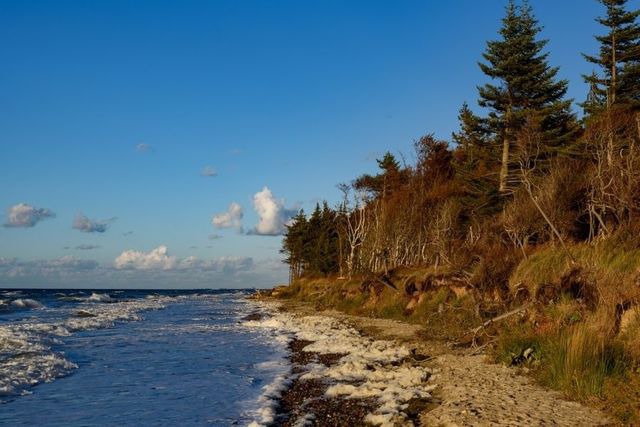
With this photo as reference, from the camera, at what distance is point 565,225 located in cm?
2094

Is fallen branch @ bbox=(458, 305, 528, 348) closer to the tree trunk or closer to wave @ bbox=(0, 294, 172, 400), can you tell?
wave @ bbox=(0, 294, 172, 400)

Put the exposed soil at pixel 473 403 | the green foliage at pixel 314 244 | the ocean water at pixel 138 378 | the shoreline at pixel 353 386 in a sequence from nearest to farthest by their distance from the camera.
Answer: the exposed soil at pixel 473 403
the shoreline at pixel 353 386
the ocean water at pixel 138 378
the green foliage at pixel 314 244

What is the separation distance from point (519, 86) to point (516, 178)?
325 inches

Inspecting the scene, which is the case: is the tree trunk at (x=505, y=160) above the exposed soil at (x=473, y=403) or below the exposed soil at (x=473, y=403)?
above

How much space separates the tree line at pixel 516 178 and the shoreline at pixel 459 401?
6886 millimetres

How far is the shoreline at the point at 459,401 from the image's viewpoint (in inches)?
311

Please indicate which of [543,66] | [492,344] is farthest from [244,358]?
[543,66]

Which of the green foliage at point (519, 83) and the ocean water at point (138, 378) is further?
the green foliage at point (519, 83)

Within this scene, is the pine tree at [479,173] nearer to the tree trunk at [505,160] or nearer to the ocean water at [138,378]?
the tree trunk at [505,160]

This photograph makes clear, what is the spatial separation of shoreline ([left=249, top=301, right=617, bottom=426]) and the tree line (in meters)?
6.89

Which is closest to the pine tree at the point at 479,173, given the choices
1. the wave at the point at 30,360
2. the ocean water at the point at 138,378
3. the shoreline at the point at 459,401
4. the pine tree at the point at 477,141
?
the pine tree at the point at 477,141

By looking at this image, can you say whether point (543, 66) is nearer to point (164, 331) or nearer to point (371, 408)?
point (164, 331)

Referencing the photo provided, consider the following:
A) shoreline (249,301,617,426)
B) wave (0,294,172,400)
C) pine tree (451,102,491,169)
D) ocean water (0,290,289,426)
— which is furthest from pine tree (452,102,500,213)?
wave (0,294,172,400)

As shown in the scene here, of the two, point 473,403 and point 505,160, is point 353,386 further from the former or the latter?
point 505,160
